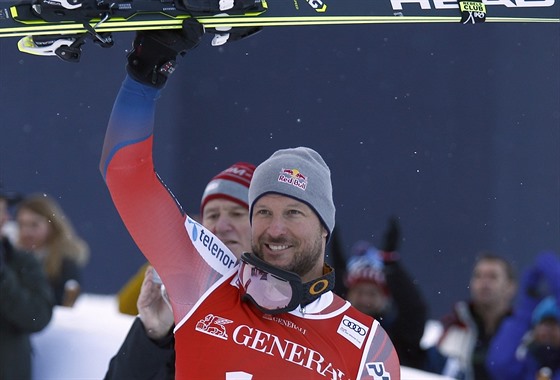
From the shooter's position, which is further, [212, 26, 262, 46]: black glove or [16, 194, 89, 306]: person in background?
[16, 194, 89, 306]: person in background

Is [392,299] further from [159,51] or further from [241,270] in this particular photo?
[159,51]

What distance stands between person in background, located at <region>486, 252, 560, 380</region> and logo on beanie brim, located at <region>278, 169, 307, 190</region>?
7.77 feet

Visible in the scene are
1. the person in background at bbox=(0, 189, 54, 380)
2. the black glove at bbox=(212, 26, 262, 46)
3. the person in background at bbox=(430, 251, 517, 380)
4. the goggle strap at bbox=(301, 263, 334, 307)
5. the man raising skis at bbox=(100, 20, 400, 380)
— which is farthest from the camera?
the person in background at bbox=(430, 251, 517, 380)

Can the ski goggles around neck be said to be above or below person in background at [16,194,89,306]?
below

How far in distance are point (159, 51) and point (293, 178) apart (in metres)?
0.54

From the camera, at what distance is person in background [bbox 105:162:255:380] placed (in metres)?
3.23

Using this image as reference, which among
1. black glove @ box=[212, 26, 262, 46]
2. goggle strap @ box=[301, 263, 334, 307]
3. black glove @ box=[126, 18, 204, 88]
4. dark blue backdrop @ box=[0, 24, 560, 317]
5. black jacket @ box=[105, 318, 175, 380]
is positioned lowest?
black jacket @ box=[105, 318, 175, 380]

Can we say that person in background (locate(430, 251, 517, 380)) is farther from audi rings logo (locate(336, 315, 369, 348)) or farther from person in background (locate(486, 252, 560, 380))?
audi rings logo (locate(336, 315, 369, 348))

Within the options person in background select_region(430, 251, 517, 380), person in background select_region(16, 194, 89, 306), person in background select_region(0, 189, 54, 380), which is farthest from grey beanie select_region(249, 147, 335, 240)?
person in background select_region(16, 194, 89, 306)

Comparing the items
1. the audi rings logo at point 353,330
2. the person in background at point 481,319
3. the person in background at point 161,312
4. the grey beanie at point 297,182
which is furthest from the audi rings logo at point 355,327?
the person in background at point 481,319

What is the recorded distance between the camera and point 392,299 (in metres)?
5.24

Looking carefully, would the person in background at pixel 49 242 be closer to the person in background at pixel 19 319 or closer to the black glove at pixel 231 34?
the person in background at pixel 19 319

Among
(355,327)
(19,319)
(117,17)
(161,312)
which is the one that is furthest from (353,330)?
(19,319)

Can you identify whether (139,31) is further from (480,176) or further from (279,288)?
(480,176)
